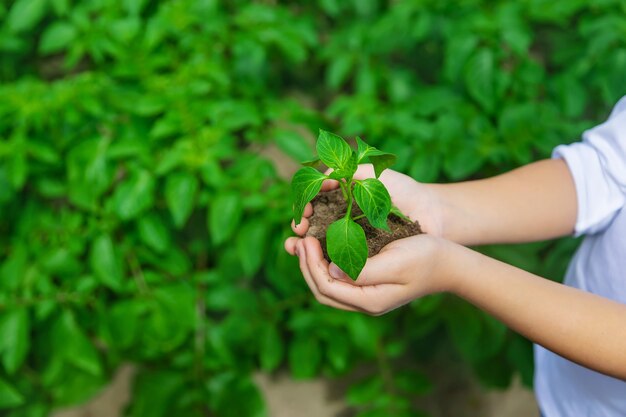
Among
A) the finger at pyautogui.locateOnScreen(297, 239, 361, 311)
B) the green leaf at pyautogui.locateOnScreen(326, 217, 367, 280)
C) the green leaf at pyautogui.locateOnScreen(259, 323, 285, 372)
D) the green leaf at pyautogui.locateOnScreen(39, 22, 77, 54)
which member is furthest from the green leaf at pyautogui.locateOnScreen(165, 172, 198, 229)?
the green leaf at pyautogui.locateOnScreen(326, 217, 367, 280)

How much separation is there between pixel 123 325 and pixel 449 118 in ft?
3.05

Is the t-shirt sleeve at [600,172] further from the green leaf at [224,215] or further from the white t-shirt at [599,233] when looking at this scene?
the green leaf at [224,215]

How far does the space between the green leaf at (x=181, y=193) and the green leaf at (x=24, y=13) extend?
0.66 m

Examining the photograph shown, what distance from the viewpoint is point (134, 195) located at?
4.76 ft

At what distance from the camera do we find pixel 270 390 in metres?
1.92

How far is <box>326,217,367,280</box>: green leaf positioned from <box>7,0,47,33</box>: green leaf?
4.40 feet

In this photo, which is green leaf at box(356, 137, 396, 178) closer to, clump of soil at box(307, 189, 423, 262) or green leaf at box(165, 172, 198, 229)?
clump of soil at box(307, 189, 423, 262)

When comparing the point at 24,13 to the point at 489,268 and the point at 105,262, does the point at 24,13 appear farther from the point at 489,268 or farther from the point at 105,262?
the point at 489,268

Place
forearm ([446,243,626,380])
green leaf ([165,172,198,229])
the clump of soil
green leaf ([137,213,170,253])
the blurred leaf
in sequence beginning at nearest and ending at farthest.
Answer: forearm ([446,243,626,380]) → the clump of soil → green leaf ([165,172,198,229]) → green leaf ([137,213,170,253]) → the blurred leaf

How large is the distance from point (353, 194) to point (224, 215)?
692mm

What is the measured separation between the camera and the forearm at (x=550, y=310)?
71cm

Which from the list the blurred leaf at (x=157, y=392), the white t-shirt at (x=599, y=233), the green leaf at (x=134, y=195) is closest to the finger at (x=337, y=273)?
the white t-shirt at (x=599, y=233)

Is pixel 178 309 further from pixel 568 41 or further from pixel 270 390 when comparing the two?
pixel 568 41

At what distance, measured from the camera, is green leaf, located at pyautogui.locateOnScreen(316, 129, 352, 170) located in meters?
0.77
